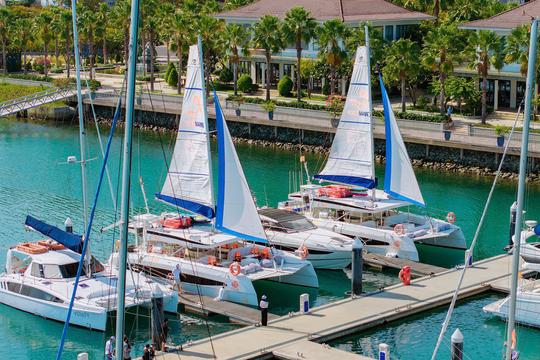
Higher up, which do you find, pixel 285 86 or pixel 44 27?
pixel 44 27

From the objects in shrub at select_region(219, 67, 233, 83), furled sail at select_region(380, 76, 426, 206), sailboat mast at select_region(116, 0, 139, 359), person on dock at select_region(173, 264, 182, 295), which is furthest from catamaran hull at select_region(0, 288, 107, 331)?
shrub at select_region(219, 67, 233, 83)

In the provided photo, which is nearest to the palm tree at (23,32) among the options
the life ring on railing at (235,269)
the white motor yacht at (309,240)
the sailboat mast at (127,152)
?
the white motor yacht at (309,240)

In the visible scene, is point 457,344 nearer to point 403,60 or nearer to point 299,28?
point 403,60

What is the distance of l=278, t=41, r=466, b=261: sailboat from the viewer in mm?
51312

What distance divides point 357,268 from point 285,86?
4750 centimetres

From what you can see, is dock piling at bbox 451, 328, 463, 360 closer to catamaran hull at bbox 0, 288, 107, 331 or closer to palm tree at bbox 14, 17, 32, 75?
catamaran hull at bbox 0, 288, 107, 331

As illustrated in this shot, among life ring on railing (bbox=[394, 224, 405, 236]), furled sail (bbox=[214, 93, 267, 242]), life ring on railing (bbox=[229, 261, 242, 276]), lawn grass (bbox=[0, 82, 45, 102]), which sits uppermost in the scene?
lawn grass (bbox=[0, 82, 45, 102])

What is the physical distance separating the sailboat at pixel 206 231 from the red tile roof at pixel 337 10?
45210 millimetres

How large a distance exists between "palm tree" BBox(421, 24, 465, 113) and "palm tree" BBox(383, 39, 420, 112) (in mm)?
814

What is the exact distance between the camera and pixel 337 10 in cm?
9175

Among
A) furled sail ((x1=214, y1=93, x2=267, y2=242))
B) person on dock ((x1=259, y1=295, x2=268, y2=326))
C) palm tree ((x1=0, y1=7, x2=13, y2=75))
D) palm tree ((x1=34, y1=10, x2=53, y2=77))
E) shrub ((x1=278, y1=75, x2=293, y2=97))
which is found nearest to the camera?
person on dock ((x1=259, y1=295, x2=268, y2=326))

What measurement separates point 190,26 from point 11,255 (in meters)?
46.9

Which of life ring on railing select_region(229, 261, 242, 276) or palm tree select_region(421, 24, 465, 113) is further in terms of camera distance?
palm tree select_region(421, 24, 465, 113)

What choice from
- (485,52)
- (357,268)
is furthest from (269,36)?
(357,268)
